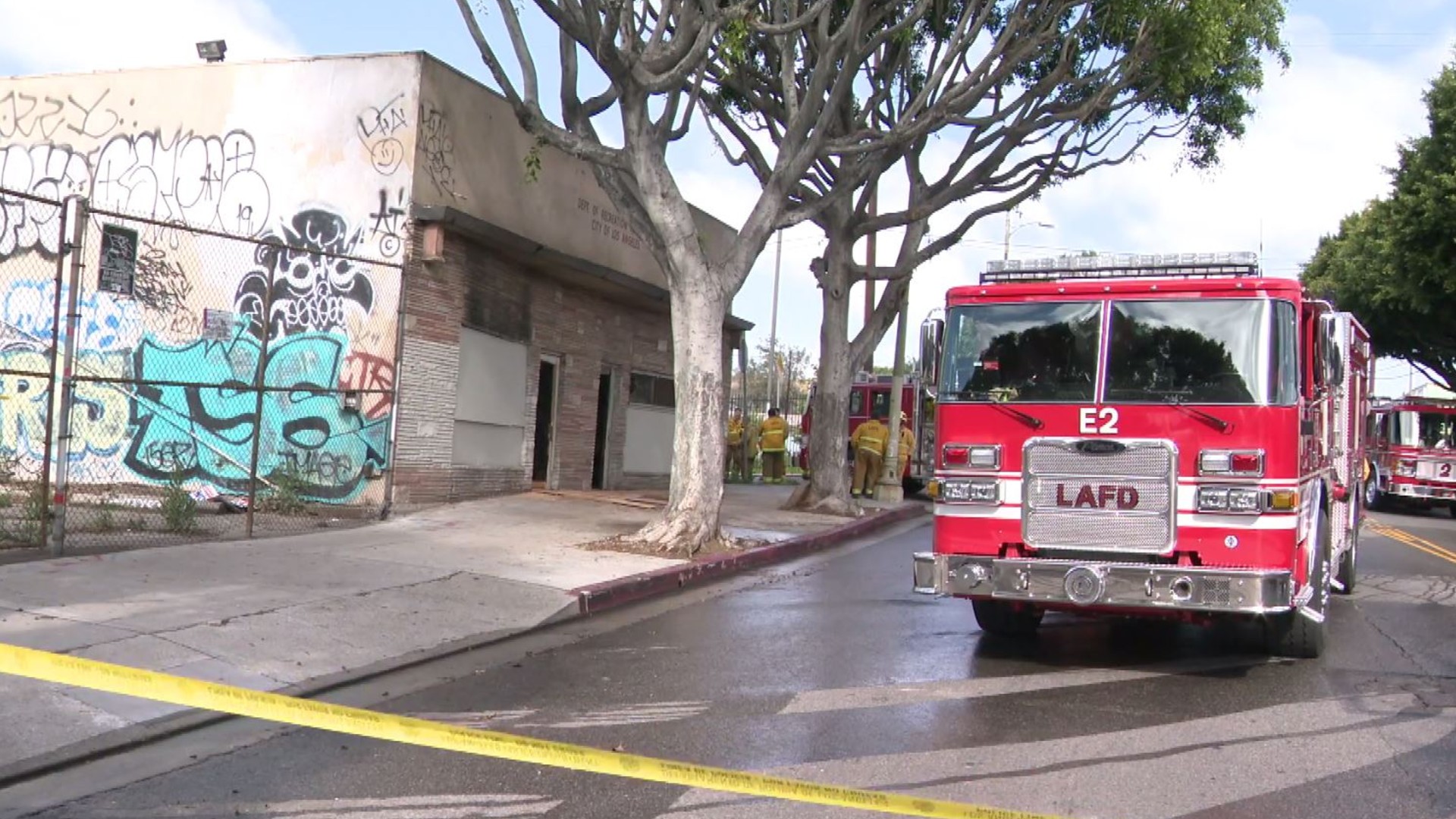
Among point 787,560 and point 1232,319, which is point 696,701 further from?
point 787,560

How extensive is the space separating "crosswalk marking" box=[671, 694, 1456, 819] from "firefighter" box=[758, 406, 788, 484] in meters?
21.2

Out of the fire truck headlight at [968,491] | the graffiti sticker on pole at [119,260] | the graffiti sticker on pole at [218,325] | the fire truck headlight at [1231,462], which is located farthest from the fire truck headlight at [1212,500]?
the graffiti sticker on pole at [119,260]

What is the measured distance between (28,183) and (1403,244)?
2696 cm

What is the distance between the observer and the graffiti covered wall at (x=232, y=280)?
14.1 metres

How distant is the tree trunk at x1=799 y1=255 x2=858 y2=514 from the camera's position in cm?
1905

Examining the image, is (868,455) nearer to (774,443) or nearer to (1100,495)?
(774,443)

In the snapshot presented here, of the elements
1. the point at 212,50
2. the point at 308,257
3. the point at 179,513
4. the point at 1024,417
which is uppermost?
the point at 212,50

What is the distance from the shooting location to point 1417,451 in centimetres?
2992

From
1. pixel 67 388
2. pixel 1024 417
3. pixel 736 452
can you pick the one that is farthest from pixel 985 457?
pixel 736 452

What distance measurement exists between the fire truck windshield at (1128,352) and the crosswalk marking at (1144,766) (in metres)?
→ 2.05

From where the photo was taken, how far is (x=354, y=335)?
46.7 feet

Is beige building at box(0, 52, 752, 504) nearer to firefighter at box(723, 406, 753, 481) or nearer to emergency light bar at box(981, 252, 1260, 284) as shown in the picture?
emergency light bar at box(981, 252, 1260, 284)

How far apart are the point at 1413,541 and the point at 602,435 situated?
514 inches

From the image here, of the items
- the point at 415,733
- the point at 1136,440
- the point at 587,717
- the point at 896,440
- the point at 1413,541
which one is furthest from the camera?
the point at 896,440
